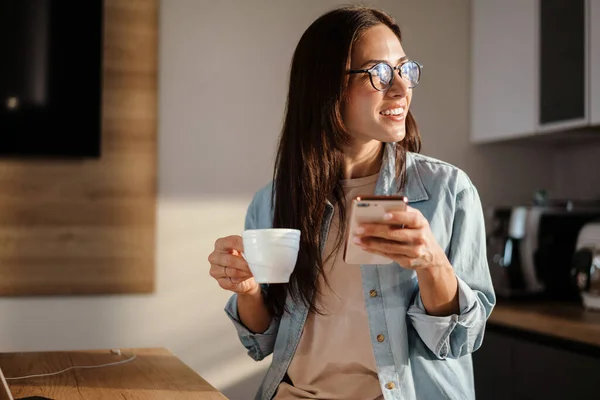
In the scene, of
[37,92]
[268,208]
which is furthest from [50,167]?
[268,208]

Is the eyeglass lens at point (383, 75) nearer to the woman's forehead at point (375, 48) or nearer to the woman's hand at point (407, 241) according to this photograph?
the woman's forehead at point (375, 48)

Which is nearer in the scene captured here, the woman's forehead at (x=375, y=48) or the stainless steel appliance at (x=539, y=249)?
the woman's forehead at (x=375, y=48)

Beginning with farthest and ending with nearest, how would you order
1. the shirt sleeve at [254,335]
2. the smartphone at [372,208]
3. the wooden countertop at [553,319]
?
the wooden countertop at [553,319], the shirt sleeve at [254,335], the smartphone at [372,208]

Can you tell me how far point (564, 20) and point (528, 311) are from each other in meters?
0.99

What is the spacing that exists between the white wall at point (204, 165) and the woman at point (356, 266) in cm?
124

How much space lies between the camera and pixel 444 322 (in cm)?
138

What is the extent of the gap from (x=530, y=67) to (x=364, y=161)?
4.75ft

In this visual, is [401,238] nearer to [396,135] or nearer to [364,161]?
[396,135]

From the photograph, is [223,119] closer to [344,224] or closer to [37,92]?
[37,92]

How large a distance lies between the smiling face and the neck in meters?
0.07

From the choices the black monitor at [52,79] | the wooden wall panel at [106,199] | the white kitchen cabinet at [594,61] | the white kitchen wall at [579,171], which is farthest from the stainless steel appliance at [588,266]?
the black monitor at [52,79]

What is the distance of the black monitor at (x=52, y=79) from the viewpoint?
275 cm

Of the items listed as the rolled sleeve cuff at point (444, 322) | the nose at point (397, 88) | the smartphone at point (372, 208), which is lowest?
the rolled sleeve cuff at point (444, 322)

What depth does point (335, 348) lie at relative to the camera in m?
1.53
